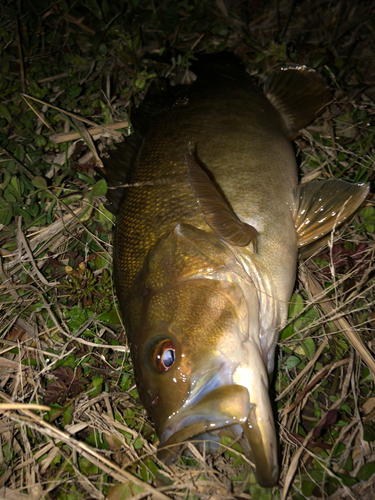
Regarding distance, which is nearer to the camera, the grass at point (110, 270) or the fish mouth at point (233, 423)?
the fish mouth at point (233, 423)

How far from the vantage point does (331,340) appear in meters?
2.58

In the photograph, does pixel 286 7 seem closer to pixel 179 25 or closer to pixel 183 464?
pixel 179 25

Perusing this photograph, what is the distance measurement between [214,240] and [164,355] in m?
0.69

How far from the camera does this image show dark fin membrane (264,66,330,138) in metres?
2.81

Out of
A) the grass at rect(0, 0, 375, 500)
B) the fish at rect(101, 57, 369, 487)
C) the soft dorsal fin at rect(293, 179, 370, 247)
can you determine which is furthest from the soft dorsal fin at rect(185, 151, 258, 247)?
the grass at rect(0, 0, 375, 500)

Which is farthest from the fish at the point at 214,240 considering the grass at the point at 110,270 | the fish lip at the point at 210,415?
the grass at the point at 110,270

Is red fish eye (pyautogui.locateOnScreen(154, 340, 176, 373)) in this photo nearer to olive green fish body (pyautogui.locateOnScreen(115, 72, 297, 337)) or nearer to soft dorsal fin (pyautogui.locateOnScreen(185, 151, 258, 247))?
olive green fish body (pyautogui.locateOnScreen(115, 72, 297, 337))

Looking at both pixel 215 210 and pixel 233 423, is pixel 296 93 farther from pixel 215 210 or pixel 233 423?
pixel 233 423

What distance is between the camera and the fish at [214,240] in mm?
1729

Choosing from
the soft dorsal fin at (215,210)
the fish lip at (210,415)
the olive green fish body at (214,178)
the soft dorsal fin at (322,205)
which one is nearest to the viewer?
the fish lip at (210,415)

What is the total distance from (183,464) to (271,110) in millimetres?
2633

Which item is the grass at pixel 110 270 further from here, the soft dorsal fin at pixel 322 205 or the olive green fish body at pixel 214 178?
the olive green fish body at pixel 214 178

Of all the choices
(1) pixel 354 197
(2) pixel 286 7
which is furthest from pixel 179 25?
(1) pixel 354 197

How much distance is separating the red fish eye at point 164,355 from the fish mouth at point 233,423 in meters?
0.24
